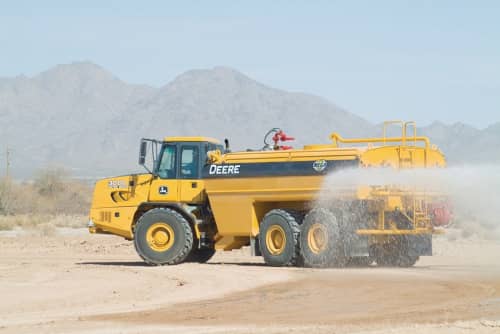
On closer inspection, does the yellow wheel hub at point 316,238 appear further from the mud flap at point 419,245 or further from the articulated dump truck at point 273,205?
the mud flap at point 419,245

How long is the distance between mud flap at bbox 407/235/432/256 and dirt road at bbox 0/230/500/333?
0.45 metres

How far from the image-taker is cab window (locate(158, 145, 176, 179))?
2725cm

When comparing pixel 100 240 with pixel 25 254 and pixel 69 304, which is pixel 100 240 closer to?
pixel 25 254

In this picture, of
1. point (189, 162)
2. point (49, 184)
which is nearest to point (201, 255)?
point (189, 162)

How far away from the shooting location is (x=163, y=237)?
26.8 meters

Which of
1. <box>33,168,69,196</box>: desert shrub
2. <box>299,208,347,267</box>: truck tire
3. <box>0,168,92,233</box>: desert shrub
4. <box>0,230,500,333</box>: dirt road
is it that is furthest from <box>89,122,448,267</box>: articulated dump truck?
<box>33,168,69,196</box>: desert shrub

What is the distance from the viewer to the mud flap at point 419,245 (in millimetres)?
25766

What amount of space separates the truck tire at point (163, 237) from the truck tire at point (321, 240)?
310cm

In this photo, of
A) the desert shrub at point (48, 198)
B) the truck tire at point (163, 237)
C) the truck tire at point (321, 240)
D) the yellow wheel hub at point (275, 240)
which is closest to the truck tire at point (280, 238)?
the yellow wheel hub at point (275, 240)

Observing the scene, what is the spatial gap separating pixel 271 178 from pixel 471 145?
142270 millimetres

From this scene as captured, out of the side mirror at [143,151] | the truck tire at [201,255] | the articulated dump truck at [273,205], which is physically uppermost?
the side mirror at [143,151]

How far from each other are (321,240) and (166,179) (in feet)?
15.2

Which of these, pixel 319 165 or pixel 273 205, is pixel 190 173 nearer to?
pixel 273 205

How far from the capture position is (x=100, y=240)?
43.5 m
